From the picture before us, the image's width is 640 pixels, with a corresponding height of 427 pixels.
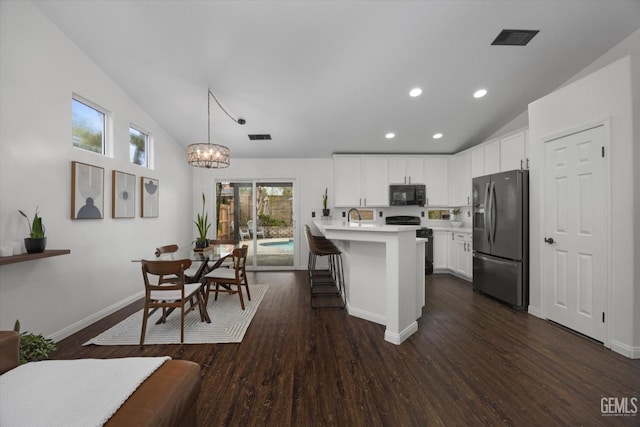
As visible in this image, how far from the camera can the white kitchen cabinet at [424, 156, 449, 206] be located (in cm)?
527

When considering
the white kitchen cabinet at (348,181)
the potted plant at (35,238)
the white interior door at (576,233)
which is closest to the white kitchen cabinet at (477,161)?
the white interior door at (576,233)

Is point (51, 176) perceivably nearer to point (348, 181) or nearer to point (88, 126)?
point (88, 126)

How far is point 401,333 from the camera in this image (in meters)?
2.41

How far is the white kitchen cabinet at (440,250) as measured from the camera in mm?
4965

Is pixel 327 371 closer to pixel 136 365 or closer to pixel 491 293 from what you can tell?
pixel 136 365

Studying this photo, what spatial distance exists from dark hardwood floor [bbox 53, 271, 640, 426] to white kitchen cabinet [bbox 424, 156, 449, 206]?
277cm

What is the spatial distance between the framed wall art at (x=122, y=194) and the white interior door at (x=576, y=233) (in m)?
5.39

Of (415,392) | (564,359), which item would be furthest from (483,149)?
(415,392)

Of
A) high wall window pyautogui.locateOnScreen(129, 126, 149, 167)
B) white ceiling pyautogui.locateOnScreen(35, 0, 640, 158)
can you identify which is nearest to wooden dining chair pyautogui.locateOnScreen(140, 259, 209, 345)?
high wall window pyautogui.locateOnScreen(129, 126, 149, 167)

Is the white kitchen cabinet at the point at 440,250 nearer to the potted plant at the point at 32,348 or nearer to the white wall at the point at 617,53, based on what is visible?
the white wall at the point at 617,53

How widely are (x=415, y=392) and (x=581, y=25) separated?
401 cm

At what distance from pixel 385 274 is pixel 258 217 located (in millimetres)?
3638

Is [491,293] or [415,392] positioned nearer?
[415,392]

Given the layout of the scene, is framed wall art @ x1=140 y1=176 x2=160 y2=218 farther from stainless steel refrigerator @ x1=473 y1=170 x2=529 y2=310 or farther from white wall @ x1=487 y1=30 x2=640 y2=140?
white wall @ x1=487 y1=30 x2=640 y2=140
